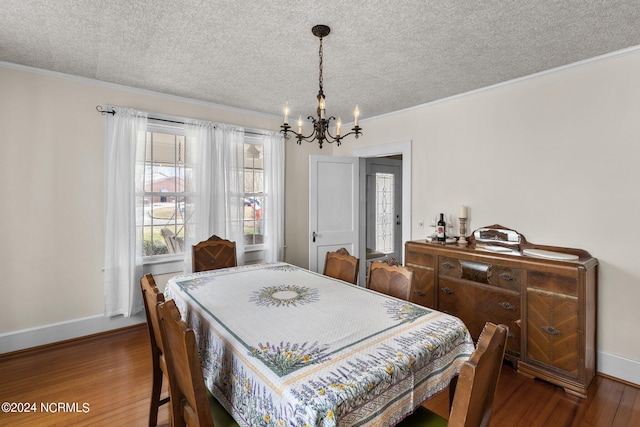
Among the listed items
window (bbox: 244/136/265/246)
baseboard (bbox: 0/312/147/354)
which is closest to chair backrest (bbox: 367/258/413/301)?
window (bbox: 244/136/265/246)

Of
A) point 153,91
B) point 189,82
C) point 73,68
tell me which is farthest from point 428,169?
point 73,68

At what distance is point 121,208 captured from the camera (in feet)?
10.4

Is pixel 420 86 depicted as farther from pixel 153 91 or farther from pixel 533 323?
pixel 153 91

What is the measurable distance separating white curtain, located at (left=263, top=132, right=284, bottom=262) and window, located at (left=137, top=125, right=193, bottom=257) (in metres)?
0.99

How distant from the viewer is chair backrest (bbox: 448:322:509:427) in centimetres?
89

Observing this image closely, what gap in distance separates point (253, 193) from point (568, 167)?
3387 millimetres

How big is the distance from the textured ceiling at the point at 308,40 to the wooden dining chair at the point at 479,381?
1.82 meters

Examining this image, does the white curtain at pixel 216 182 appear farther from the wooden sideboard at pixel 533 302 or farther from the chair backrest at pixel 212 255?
the wooden sideboard at pixel 533 302

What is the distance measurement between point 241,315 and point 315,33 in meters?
1.87

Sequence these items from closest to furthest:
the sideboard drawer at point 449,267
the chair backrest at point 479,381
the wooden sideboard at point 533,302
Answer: the chair backrest at point 479,381 → the wooden sideboard at point 533,302 → the sideboard drawer at point 449,267

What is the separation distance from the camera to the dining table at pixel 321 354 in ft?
3.39

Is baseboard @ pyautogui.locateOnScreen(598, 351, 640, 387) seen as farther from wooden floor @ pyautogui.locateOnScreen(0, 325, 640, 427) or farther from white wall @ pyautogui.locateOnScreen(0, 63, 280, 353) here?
white wall @ pyautogui.locateOnScreen(0, 63, 280, 353)

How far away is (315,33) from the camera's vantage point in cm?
210

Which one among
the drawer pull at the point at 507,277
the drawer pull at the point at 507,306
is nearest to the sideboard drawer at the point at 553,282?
the drawer pull at the point at 507,277
